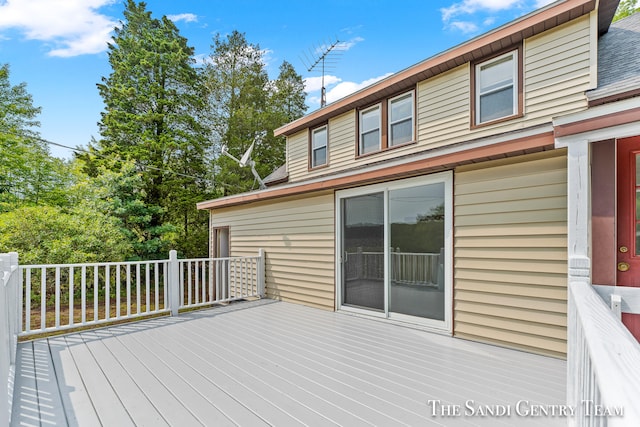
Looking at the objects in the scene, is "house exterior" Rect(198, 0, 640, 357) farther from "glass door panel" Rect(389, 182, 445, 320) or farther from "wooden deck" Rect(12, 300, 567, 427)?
"wooden deck" Rect(12, 300, 567, 427)

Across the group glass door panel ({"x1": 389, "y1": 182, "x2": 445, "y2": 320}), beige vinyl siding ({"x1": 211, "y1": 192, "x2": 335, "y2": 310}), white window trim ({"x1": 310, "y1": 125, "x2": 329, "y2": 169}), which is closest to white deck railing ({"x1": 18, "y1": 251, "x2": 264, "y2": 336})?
beige vinyl siding ({"x1": 211, "y1": 192, "x2": 335, "y2": 310})

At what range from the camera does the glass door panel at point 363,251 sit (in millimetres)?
4625

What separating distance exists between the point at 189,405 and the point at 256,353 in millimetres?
1084

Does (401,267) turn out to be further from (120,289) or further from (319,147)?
(120,289)

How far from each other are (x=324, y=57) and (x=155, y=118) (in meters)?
7.10

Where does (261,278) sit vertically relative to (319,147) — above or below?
below

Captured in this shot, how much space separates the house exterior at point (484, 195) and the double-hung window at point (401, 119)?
24mm

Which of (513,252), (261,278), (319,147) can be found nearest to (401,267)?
(513,252)

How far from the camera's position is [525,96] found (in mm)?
4730

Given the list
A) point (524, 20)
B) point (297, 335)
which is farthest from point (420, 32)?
point (297, 335)

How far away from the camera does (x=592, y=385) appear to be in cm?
116

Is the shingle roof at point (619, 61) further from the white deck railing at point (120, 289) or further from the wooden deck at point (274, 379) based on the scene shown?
the white deck railing at point (120, 289)

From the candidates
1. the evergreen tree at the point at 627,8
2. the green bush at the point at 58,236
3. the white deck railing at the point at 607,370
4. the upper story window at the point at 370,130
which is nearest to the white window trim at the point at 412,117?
the upper story window at the point at 370,130

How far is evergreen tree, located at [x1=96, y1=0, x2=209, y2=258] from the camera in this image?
39.7ft
